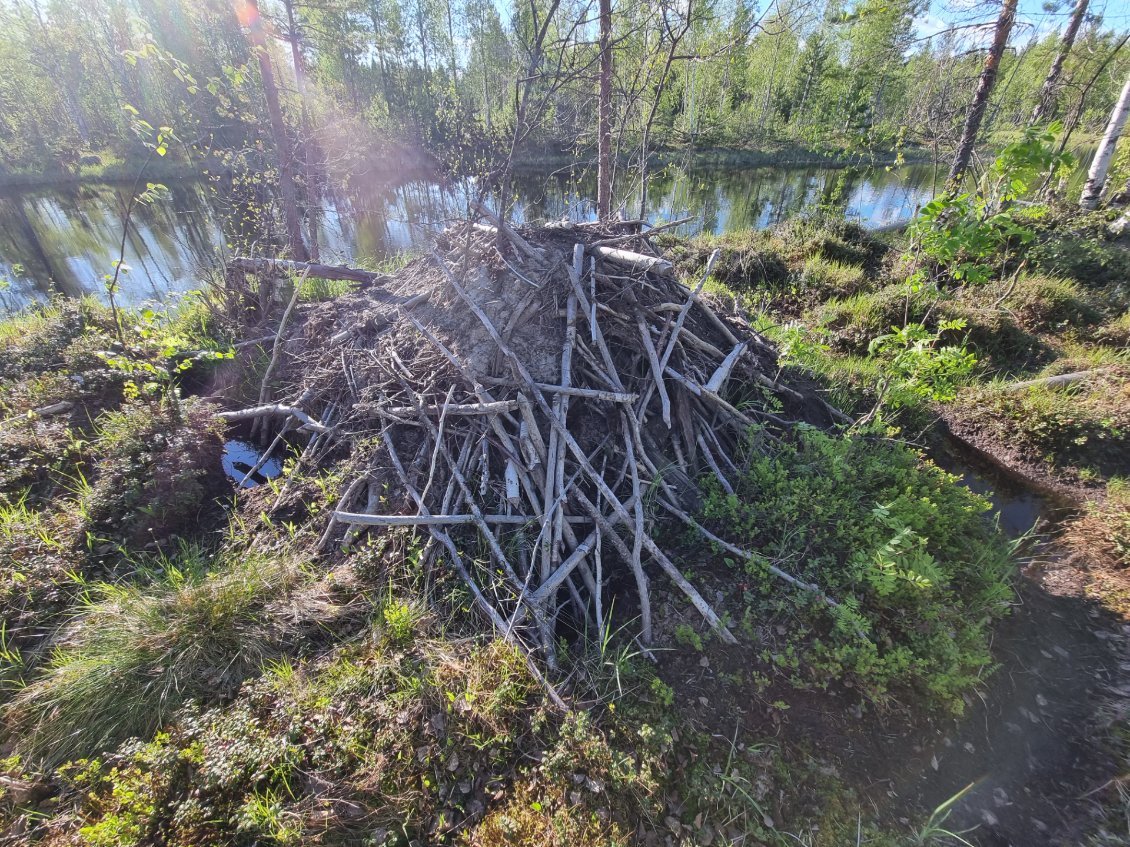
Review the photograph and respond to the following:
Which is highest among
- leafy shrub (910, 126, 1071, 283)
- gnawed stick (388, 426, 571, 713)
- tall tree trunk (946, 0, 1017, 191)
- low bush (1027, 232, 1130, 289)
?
tall tree trunk (946, 0, 1017, 191)

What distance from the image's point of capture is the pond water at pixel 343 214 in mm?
11805

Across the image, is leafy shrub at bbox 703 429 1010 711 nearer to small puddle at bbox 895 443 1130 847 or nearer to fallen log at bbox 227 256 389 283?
small puddle at bbox 895 443 1130 847

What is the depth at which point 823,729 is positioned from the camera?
107 inches

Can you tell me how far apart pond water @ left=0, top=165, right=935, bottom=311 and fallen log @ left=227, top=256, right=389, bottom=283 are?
3.10 ft

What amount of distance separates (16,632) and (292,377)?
320 centimetres

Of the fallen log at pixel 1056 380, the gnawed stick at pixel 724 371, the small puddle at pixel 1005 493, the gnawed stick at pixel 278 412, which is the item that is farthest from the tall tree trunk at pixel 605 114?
the fallen log at pixel 1056 380

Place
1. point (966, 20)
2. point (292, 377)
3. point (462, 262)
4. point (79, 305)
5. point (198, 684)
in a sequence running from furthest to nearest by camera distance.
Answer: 1. point (966, 20)
2. point (79, 305)
3. point (292, 377)
4. point (462, 262)
5. point (198, 684)

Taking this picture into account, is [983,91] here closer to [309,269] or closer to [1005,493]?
[1005,493]

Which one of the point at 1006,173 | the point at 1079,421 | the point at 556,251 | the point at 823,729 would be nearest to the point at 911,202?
the point at 1079,421

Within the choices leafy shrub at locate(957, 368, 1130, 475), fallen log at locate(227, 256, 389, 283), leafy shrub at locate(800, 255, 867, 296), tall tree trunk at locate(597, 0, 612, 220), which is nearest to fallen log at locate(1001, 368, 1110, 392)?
leafy shrub at locate(957, 368, 1130, 475)

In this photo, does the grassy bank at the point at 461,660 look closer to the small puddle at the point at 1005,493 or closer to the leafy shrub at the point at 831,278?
the small puddle at the point at 1005,493

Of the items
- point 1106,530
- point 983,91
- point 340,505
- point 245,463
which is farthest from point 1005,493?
point 245,463

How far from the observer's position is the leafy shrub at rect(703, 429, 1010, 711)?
2.80 meters

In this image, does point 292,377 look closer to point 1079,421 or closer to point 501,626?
point 501,626
